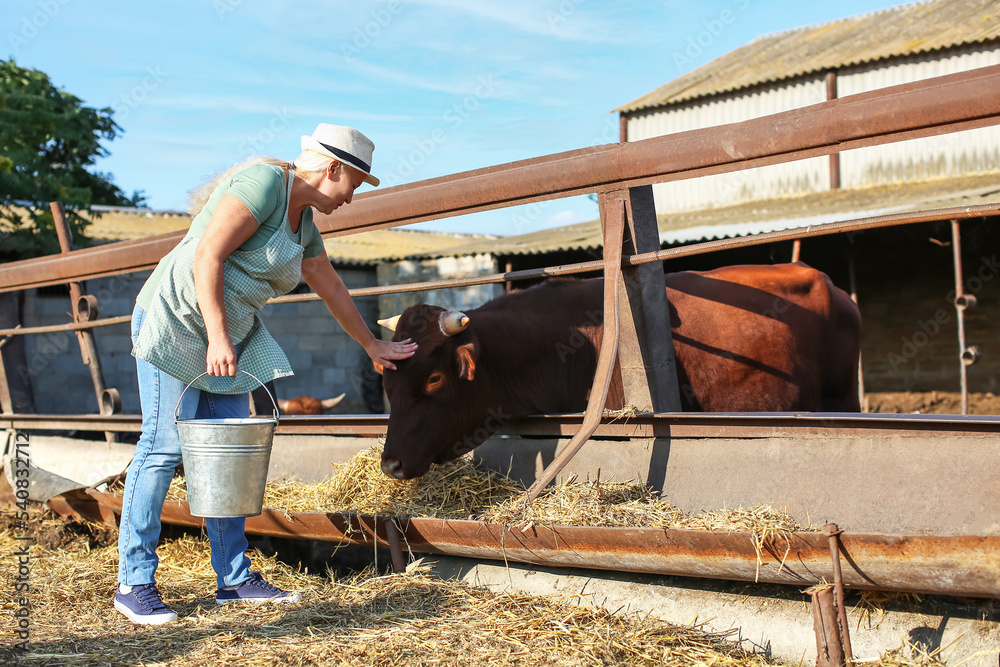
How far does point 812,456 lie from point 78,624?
2475 mm

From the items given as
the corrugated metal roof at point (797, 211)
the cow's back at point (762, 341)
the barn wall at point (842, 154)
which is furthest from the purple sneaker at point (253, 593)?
the barn wall at point (842, 154)

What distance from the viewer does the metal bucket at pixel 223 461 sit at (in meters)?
2.67

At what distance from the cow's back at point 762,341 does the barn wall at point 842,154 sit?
9728 millimetres

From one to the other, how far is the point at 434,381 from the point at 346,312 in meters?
0.45

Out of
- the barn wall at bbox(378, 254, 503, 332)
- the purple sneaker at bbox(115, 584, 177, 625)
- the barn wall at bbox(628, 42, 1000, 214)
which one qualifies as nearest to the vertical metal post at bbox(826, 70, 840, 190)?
the barn wall at bbox(628, 42, 1000, 214)

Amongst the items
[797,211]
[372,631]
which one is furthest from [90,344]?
[797,211]

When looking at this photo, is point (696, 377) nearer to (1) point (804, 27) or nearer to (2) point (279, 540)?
(2) point (279, 540)

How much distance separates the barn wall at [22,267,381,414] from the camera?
1505cm

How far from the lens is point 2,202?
15758mm

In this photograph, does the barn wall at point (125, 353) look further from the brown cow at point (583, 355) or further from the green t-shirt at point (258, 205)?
the green t-shirt at point (258, 205)

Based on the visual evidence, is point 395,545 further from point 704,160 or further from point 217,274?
point 704,160

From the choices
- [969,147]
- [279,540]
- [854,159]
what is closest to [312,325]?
[854,159]

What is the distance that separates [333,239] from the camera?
17.4m

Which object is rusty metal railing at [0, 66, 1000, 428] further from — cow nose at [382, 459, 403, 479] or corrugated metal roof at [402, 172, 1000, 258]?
corrugated metal roof at [402, 172, 1000, 258]
